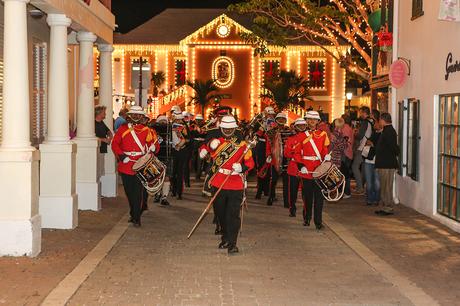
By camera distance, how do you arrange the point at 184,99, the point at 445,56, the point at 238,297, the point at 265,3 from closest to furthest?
the point at 238,297
the point at 445,56
the point at 265,3
the point at 184,99

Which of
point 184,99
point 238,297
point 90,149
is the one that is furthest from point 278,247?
point 184,99

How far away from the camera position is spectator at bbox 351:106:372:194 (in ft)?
60.0

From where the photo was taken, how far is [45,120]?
17.6 m

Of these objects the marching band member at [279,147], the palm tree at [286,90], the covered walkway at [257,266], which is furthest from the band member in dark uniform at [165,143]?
the palm tree at [286,90]

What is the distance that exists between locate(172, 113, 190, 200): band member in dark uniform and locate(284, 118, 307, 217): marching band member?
10.2 ft

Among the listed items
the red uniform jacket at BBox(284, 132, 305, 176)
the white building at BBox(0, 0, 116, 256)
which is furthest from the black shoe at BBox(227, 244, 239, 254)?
the red uniform jacket at BBox(284, 132, 305, 176)

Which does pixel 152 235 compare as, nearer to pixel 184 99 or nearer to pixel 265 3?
pixel 265 3

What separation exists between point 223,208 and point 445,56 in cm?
541

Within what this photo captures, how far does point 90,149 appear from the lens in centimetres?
1597

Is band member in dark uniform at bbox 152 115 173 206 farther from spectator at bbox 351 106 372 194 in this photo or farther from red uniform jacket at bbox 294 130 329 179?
red uniform jacket at bbox 294 130 329 179

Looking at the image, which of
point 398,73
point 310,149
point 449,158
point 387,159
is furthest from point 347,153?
point 310,149

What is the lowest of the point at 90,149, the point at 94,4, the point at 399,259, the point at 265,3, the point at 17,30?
the point at 399,259

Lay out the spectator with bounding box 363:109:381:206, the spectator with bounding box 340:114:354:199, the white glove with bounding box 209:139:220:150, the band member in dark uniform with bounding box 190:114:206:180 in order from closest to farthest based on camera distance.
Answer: the white glove with bounding box 209:139:220:150
the spectator with bounding box 363:109:381:206
the spectator with bounding box 340:114:354:199
the band member in dark uniform with bounding box 190:114:206:180

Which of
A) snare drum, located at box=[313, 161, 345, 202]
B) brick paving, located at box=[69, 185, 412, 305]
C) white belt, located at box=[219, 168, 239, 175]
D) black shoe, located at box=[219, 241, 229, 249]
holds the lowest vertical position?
brick paving, located at box=[69, 185, 412, 305]
